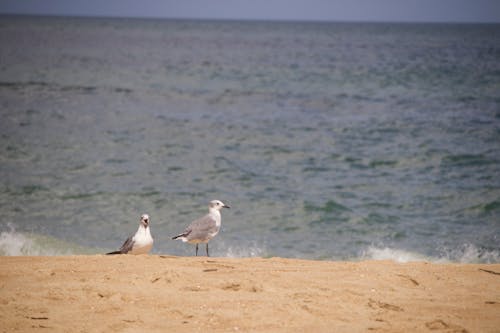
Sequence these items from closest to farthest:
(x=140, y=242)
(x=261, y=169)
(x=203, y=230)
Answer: (x=140, y=242), (x=203, y=230), (x=261, y=169)

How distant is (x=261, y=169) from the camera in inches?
618

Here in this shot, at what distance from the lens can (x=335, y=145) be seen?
722 inches

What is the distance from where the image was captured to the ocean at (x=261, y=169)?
11.1 metres

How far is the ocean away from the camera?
11062 millimetres

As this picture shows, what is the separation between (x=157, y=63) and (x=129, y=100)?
837 inches

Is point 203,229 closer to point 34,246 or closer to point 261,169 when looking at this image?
point 34,246

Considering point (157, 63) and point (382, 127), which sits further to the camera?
point (157, 63)

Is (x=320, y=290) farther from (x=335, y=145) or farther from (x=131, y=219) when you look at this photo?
(x=335, y=145)

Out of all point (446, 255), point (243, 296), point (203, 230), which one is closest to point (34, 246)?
point (203, 230)

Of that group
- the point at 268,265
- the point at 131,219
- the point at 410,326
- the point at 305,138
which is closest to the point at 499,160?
the point at 305,138

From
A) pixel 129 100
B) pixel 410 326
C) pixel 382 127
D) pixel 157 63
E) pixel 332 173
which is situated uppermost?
pixel 157 63

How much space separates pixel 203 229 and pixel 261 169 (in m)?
7.76

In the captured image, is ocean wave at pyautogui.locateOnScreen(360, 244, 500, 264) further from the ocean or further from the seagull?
the seagull

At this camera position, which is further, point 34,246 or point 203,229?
point 34,246
